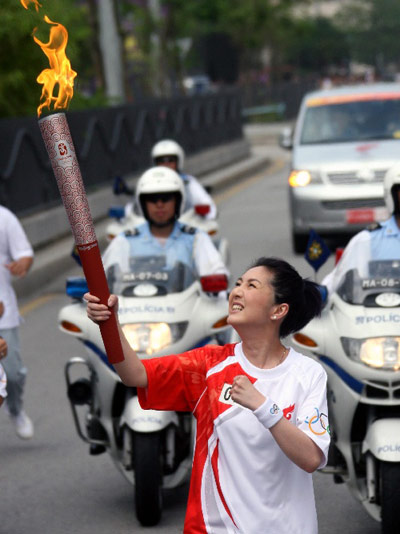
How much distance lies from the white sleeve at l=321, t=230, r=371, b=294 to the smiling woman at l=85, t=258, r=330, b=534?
7.05 ft

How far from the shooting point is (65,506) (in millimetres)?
6848

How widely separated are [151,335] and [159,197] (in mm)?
1130

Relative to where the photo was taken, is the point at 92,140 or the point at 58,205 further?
the point at 92,140

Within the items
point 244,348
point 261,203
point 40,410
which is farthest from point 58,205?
point 244,348

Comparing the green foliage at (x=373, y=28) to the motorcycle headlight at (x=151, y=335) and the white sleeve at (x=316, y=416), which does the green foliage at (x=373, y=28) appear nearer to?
the motorcycle headlight at (x=151, y=335)

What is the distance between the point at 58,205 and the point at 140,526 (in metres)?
12.4

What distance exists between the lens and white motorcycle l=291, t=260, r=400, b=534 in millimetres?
5570

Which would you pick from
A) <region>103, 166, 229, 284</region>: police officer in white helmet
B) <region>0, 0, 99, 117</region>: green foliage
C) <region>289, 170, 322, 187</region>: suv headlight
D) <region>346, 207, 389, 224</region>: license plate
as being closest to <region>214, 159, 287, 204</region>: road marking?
<region>0, 0, 99, 117</region>: green foliage

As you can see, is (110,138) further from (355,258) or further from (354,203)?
(355,258)

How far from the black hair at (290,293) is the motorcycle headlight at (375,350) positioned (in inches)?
64.2

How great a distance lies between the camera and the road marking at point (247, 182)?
25.1m

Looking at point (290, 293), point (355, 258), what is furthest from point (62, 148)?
point (355, 258)

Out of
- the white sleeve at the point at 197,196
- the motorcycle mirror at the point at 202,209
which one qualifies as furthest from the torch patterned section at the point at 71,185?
the white sleeve at the point at 197,196

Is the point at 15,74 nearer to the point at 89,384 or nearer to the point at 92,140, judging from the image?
the point at 92,140
